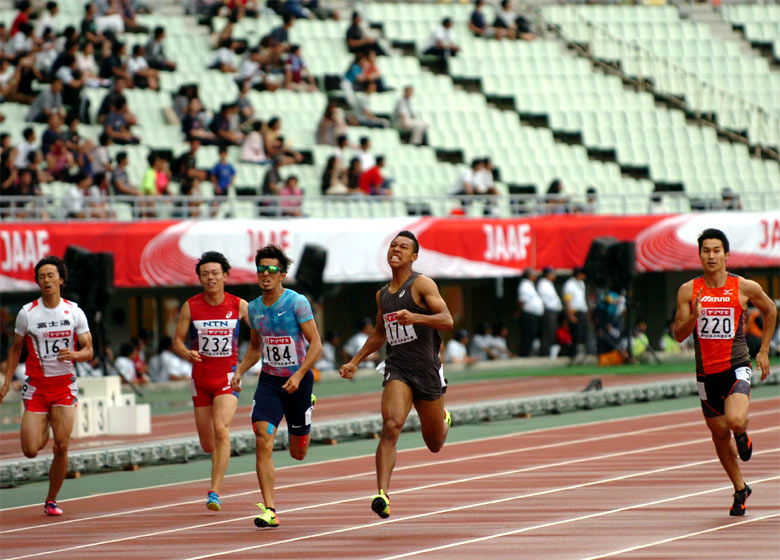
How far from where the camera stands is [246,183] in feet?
101

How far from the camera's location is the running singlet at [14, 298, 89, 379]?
42.4 feet

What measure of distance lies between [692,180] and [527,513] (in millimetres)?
25497

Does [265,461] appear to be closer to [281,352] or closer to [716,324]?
[281,352]

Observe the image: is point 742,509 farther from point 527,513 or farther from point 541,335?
point 541,335

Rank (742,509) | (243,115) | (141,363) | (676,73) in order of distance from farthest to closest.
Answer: (676,73) → (243,115) → (141,363) → (742,509)

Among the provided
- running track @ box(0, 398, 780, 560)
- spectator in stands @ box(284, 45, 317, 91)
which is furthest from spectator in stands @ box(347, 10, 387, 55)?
running track @ box(0, 398, 780, 560)

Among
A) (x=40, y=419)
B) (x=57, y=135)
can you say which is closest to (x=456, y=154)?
(x=57, y=135)

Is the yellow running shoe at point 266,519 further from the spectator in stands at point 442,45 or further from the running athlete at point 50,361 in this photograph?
the spectator in stands at point 442,45

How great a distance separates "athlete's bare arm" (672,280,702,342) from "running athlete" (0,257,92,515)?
181 inches

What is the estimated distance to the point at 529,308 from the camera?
30188mm

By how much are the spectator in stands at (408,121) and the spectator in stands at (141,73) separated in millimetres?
5166

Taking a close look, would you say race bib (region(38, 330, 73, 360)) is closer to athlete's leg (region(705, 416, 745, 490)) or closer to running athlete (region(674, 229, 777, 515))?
running athlete (region(674, 229, 777, 515))

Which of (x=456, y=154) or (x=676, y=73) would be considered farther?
(x=676, y=73)

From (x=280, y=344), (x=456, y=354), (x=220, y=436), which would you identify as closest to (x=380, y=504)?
(x=280, y=344)
